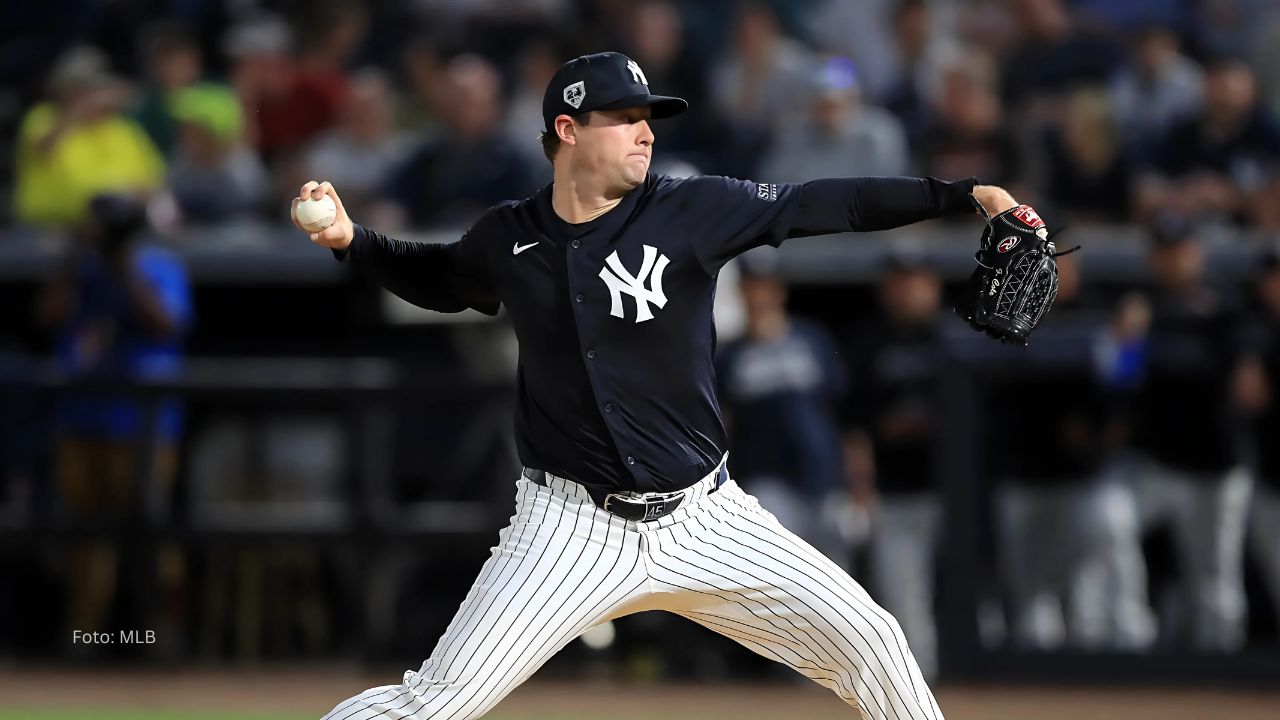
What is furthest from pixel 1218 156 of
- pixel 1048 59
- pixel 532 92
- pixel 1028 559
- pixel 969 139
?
pixel 532 92

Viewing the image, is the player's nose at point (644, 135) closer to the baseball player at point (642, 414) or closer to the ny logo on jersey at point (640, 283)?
the baseball player at point (642, 414)

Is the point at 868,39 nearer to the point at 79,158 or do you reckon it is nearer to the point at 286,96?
the point at 286,96

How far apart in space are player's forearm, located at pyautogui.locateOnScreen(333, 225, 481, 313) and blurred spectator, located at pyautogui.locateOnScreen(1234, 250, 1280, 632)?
15.1 feet

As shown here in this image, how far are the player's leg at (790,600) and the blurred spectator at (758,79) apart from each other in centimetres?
538

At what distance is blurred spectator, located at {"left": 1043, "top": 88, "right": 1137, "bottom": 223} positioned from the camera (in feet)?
28.4

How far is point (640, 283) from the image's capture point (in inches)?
152

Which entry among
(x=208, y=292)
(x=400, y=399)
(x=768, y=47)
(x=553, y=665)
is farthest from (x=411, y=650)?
(x=768, y=47)

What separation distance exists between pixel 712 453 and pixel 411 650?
446 cm

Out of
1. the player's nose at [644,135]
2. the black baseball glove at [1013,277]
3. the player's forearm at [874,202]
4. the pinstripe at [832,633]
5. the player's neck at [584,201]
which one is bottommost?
the pinstripe at [832,633]

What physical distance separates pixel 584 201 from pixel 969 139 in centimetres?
505

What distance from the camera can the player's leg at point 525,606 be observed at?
3.71 m

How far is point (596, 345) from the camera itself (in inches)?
154

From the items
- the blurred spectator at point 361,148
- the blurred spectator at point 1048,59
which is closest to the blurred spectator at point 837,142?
the blurred spectator at point 1048,59

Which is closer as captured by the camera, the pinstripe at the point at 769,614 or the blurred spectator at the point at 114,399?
the pinstripe at the point at 769,614
